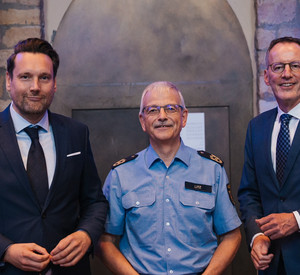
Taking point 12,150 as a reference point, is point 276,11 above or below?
above

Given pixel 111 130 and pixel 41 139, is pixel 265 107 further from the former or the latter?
pixel 41 139

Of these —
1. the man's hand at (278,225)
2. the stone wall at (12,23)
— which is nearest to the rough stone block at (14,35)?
the stone wall at (12,23)

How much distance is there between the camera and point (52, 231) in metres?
1.76

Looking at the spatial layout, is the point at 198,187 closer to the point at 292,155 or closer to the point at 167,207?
the point at 167,207

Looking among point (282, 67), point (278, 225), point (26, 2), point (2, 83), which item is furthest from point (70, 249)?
point (26, 2)

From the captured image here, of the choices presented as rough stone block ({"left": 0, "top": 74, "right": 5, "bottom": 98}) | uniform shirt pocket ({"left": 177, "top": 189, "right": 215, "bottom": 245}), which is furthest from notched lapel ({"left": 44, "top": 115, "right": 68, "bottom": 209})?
rough stone block ({"left": 0, "top": 74, "right": 5, "bottom": 98})

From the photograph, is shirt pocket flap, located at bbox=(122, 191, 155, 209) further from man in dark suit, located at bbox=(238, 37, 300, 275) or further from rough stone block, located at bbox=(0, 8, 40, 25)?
rough stone block, located at bbox=(0, 8, 40, 25)

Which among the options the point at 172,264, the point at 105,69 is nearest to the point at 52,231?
the point at 172,264

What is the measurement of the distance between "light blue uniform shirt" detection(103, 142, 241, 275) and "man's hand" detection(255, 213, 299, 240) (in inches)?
7.3

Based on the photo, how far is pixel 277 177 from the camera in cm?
195

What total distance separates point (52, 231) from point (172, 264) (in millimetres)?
553

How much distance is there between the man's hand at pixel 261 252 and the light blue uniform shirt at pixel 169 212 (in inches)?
5.0

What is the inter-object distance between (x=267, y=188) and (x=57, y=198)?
0.98 meters

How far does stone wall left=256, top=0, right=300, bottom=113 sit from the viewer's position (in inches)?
115
